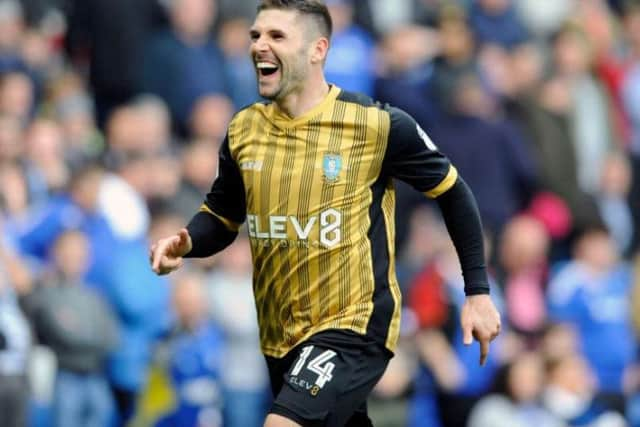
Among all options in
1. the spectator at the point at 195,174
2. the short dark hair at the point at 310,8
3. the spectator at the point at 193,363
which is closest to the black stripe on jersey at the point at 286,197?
the short dark hair at the point at 310,8

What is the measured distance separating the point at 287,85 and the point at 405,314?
18.0ft

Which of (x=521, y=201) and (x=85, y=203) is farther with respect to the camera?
(x=521, y=201)

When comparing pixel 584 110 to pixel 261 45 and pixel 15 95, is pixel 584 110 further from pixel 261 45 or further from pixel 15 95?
pixel 261 45

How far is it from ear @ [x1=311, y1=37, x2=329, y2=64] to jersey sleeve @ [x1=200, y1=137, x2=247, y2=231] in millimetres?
575

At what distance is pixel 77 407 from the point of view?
11367mm

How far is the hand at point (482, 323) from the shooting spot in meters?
7.14

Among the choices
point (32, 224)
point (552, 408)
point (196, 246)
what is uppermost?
point (196, 246)

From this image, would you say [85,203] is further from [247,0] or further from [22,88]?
[247,0]

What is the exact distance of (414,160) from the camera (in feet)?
24.0

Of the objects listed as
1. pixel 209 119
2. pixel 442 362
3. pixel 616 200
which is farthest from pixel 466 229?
pixel 616 200

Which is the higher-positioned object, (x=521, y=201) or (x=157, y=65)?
(x=157, y=65)

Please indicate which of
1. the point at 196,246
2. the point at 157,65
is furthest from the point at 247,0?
the point at 196,246

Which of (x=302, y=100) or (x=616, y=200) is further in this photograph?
(x=616, y=200)

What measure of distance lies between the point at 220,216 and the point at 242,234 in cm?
536
